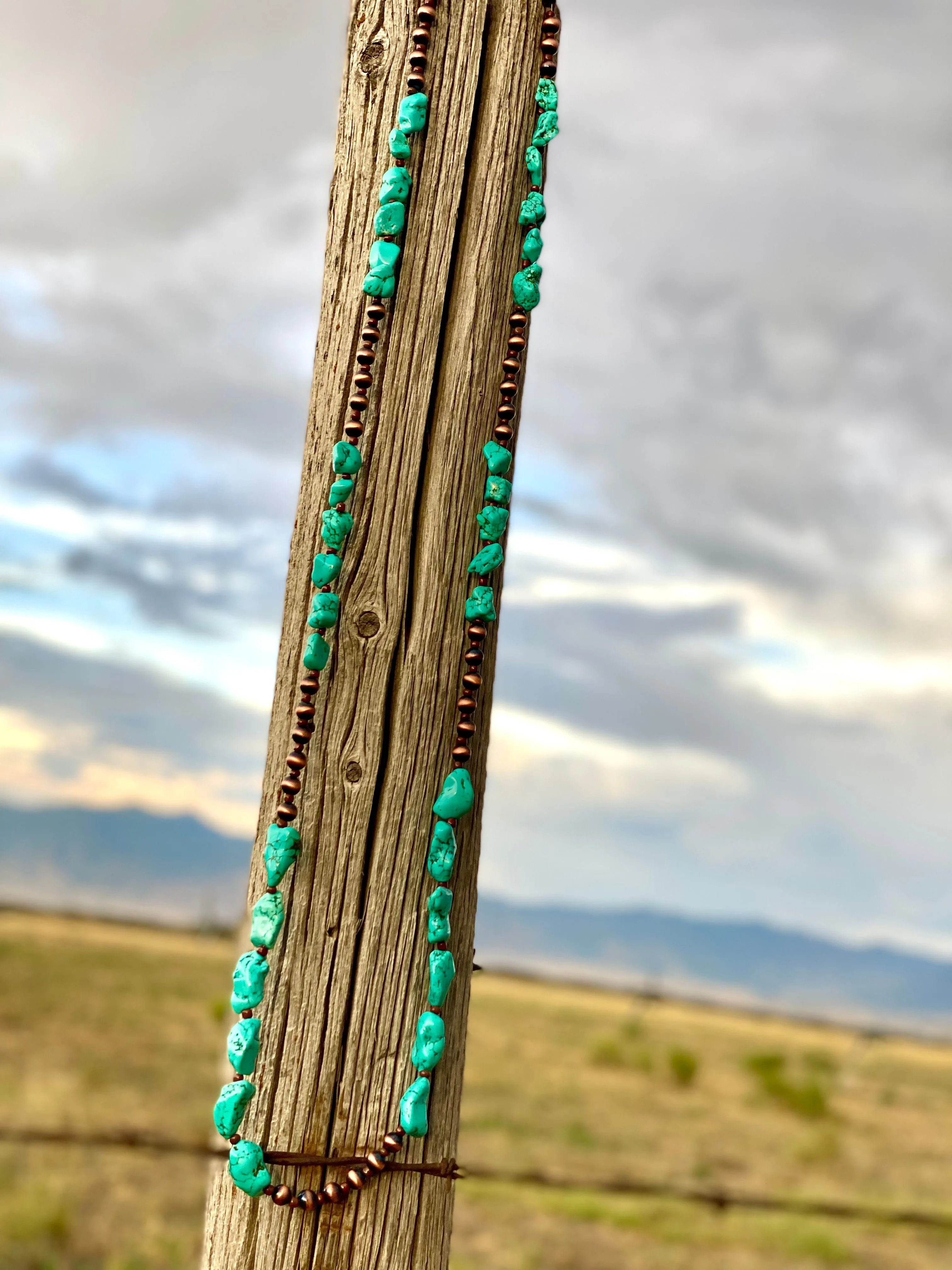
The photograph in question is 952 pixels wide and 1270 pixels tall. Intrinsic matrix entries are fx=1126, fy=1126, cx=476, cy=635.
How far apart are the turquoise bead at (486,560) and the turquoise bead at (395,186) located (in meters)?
0.84

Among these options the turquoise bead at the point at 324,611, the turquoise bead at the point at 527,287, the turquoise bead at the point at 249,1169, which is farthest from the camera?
the turquoise bead at the point at 527,287

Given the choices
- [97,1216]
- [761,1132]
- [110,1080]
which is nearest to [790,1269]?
[761,1132]

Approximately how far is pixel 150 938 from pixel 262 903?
349 inches

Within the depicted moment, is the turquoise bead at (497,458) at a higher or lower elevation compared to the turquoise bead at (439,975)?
higher

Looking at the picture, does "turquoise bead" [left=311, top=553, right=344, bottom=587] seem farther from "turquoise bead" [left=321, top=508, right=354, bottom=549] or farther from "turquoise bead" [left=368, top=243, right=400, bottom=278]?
"turquoise bead" [left=368, top=243, right=400, bottom=278]

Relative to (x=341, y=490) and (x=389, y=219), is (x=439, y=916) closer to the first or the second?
(x=341, y=490)

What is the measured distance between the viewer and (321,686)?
2.58 m

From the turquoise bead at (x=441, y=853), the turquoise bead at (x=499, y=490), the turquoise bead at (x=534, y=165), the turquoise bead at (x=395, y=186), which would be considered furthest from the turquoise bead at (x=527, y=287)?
the turquoise bead at (x=441, y=853)

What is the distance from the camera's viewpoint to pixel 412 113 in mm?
2639

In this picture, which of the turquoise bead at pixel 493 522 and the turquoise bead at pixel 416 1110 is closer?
the turquoise bead at pixel 416 1110

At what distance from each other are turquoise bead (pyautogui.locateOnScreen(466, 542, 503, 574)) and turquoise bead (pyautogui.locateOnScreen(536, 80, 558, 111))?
3.54 feet

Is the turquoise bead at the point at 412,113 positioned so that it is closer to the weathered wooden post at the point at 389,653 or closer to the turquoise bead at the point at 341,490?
the weathered wooden post at the point at 389,653

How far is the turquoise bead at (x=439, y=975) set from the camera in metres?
2.50

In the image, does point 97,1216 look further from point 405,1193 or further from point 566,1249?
point 405,1193
